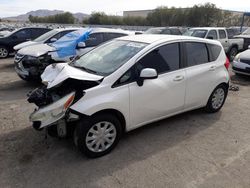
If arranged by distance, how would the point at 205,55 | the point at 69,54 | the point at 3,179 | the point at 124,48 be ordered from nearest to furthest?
1. the point at 3,179
2. the point at 124,48
3. the point at 205,55
4. the point at 69,54

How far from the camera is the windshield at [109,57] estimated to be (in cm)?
365

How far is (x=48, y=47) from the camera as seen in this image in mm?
7691

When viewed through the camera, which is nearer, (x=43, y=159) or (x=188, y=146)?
(x=43, y=159)

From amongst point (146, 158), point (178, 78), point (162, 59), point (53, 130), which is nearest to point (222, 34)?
point (178, 78)

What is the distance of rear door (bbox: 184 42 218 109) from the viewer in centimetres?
429

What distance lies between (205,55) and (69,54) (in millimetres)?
4325

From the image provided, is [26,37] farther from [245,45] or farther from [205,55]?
[245,45]

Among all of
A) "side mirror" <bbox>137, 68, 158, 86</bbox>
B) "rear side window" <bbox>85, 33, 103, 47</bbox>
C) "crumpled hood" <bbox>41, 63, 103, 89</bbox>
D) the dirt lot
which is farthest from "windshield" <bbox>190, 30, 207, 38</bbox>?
"crumpled hood" <bbox>41, 63, 103, 89</bbox>

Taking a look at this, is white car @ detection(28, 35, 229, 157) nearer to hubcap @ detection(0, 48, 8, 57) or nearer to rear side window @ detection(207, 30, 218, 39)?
rear side window @ detection(207, 30, 218, 39)

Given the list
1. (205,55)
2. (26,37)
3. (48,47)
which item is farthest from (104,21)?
(205,55)

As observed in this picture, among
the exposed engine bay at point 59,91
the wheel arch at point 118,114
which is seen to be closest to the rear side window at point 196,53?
the wheel arch at point 118,114

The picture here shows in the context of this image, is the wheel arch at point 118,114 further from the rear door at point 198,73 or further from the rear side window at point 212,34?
the rear side window at point 212,34

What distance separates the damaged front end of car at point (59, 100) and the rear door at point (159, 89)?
2.29ft

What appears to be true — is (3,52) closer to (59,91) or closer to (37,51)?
(37,51)
